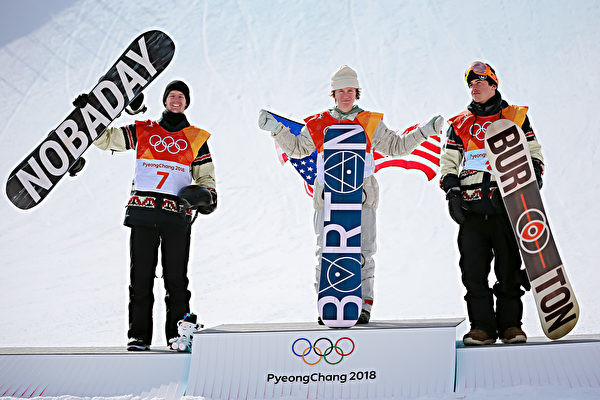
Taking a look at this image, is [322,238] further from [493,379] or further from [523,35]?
[523,35]

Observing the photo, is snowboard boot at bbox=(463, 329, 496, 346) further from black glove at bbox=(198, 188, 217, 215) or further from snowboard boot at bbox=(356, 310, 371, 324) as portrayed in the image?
black glove at bbox=(198, 188, 217, 215)

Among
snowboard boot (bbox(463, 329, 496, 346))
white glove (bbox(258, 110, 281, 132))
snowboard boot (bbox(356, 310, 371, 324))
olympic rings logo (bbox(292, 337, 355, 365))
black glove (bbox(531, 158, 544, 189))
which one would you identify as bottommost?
olympic rings logo (bbox(292, 337, 355, 365))

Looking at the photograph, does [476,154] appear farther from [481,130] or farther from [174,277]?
[174,277]

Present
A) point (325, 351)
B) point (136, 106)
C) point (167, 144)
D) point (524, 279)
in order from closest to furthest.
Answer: point (325, 351), point (524, 279), point (167, 144), point (136, 106)

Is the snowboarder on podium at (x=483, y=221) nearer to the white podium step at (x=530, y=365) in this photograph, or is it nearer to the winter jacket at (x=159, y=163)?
the white podium step at (x=530, y=365)

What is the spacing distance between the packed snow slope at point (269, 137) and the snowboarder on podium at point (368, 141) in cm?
297

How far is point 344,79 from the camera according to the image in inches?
158

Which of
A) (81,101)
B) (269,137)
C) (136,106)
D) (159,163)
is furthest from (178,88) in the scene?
(269,137)

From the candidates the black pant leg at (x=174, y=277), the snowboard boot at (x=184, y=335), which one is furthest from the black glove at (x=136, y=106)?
the snowboard boot at (x=184, y=335)

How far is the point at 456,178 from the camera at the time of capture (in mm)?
3857

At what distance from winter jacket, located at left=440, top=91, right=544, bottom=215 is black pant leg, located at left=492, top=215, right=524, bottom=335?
0.36 feet

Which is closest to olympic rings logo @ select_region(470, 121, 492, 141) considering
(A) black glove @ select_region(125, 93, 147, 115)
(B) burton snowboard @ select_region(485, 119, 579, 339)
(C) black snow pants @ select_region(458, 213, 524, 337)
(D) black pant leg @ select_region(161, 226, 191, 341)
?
(B) burton snowboard @ select_region(485, 119, 579, 339)

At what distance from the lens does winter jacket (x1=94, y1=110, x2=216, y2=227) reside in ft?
13.1

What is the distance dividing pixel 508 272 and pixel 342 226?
3.12ft
